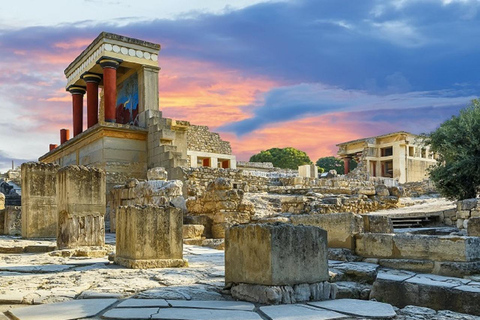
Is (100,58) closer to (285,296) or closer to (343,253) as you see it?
(343,253)

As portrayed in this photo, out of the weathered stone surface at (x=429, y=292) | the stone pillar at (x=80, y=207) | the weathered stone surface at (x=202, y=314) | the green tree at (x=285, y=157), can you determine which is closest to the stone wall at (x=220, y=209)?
the stone pillar at (x=80, y=207)

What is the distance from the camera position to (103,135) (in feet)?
57.8

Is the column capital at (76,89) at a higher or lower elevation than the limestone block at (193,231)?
higher

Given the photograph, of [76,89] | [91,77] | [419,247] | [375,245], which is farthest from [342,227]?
[76,89]

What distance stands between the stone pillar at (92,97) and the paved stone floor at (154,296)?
54.0 feet

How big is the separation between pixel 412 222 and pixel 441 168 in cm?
299

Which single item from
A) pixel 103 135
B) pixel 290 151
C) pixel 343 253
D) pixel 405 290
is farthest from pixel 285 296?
pixel 290 151

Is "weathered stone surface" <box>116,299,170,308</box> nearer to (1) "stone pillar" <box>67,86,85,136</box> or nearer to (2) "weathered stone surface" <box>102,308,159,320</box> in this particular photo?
(2) "weathered stone surface" <box>102,308,159,320</box>

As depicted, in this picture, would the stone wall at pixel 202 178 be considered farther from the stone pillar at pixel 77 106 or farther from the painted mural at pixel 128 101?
the stone pillar at pixel 77 106

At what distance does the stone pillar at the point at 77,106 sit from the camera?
919 inches

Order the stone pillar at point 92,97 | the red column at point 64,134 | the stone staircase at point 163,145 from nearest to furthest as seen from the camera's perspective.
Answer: the stone staircase at point 163,145 → the stone pillar at point 92,97 → the red column at point 64,134

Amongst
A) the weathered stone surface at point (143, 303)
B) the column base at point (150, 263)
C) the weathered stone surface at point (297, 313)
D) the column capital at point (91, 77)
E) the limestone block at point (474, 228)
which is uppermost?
the column capital at point (91, 77)

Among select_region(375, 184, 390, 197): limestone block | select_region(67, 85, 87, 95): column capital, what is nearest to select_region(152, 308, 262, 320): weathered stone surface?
select_region(375, 184, 390, 197): limestone block

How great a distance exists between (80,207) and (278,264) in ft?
17.5
